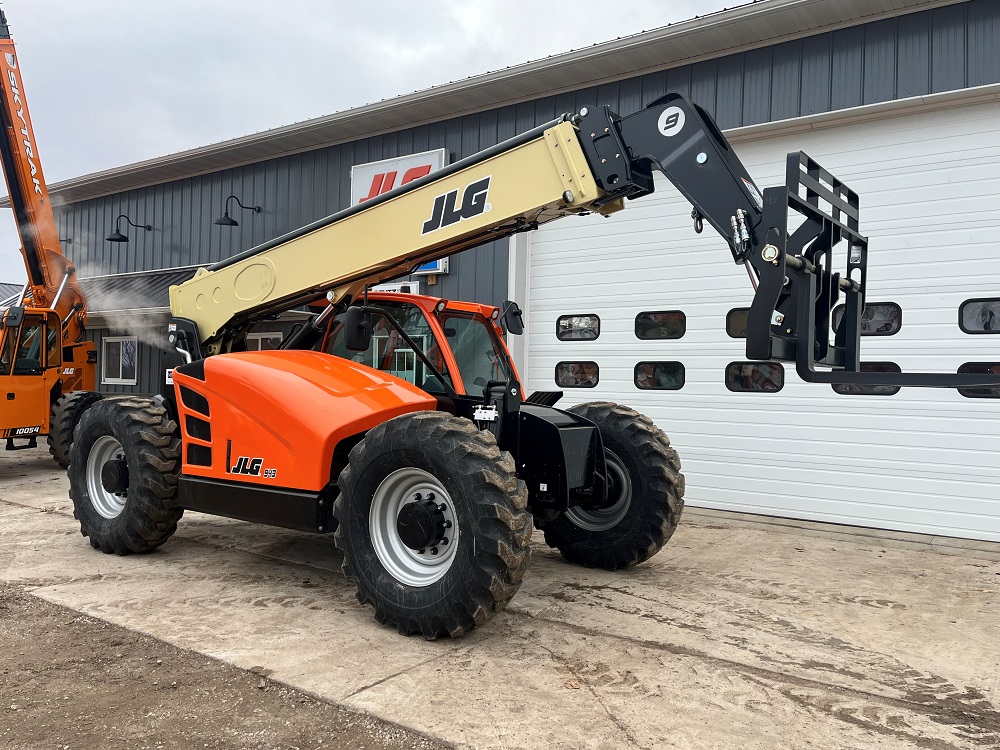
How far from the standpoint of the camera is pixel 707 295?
9359 mm

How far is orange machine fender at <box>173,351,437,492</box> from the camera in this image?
200 inches

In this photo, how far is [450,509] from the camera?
183 inches

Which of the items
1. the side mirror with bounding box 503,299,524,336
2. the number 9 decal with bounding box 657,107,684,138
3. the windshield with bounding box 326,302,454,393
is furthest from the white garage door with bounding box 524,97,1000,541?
the number 9 decal with bounding box 657,107,684,138

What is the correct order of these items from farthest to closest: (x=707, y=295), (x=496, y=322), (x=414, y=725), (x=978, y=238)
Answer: (x=707, y=295) → (x=978, y=238) → (x=496, y=322) → (x=414, y=725)

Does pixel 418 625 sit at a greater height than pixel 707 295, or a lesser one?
lesser

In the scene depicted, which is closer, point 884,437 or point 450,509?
point 450,509

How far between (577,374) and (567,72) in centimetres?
378

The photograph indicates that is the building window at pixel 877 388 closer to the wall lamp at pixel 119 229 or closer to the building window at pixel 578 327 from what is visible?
the building window at pixel 578 327

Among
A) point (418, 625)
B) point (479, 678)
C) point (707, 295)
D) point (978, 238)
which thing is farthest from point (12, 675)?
point (978, 238)

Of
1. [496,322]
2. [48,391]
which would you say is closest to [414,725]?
[496,322]

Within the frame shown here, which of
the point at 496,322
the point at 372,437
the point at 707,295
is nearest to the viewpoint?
the point at 372,437

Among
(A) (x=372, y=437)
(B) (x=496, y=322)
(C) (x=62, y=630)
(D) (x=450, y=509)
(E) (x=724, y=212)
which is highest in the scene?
(E) (x=724, y=212)

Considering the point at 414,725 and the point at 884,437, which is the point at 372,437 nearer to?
the point at 414,725

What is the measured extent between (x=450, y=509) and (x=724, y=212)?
231 cm
